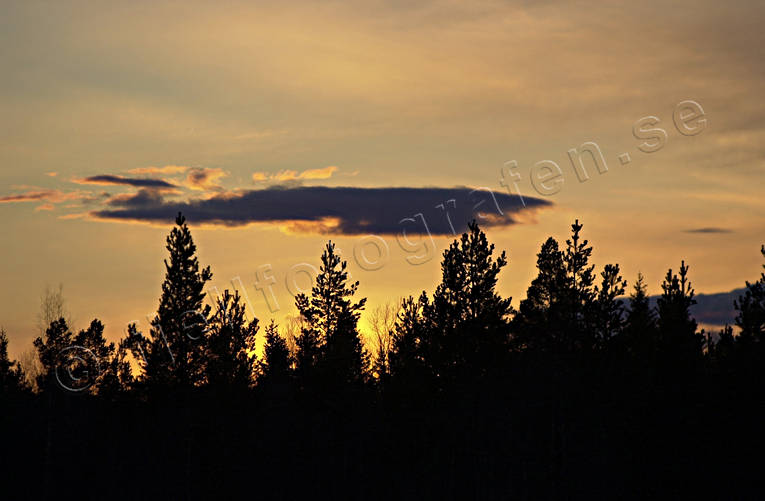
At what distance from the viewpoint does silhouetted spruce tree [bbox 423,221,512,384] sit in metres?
41.9

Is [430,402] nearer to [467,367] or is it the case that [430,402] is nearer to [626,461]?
[467,367]

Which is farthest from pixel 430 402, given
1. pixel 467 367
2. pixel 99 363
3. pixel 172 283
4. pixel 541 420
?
pixel 99 363

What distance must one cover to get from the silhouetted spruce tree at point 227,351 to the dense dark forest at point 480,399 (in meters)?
0.14

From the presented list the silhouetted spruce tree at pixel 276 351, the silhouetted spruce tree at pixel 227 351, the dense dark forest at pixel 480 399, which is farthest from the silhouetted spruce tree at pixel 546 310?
the silhouetted spruce tree at pixel 276 351

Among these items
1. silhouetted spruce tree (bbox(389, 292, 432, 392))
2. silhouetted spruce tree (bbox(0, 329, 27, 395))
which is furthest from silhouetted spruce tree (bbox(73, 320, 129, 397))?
silhouetted spruce tree (bbox(389, 292, 432, 392))

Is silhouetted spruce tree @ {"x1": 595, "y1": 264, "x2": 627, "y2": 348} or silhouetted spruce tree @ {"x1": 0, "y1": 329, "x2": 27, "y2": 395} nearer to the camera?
silhouetted spruce tree @ {"x1": 595, "y1": 264, "x2": 627, "y2": 348}

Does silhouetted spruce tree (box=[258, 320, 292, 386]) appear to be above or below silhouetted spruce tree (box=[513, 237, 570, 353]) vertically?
below

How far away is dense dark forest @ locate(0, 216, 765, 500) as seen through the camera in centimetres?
3716

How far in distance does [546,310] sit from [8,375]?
2336 inches

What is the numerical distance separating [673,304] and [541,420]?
30.1 ft

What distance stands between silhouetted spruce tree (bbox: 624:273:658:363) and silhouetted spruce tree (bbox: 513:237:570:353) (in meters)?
4.07

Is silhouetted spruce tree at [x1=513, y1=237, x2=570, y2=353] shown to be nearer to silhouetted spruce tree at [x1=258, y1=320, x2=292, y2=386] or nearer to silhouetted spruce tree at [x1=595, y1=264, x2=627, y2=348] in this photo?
silhouetted spruce tree at [x1=595, y1=264, x2=627, y2=348]

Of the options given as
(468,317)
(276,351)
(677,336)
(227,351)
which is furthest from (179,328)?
(276,351)

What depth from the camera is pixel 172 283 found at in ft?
150
